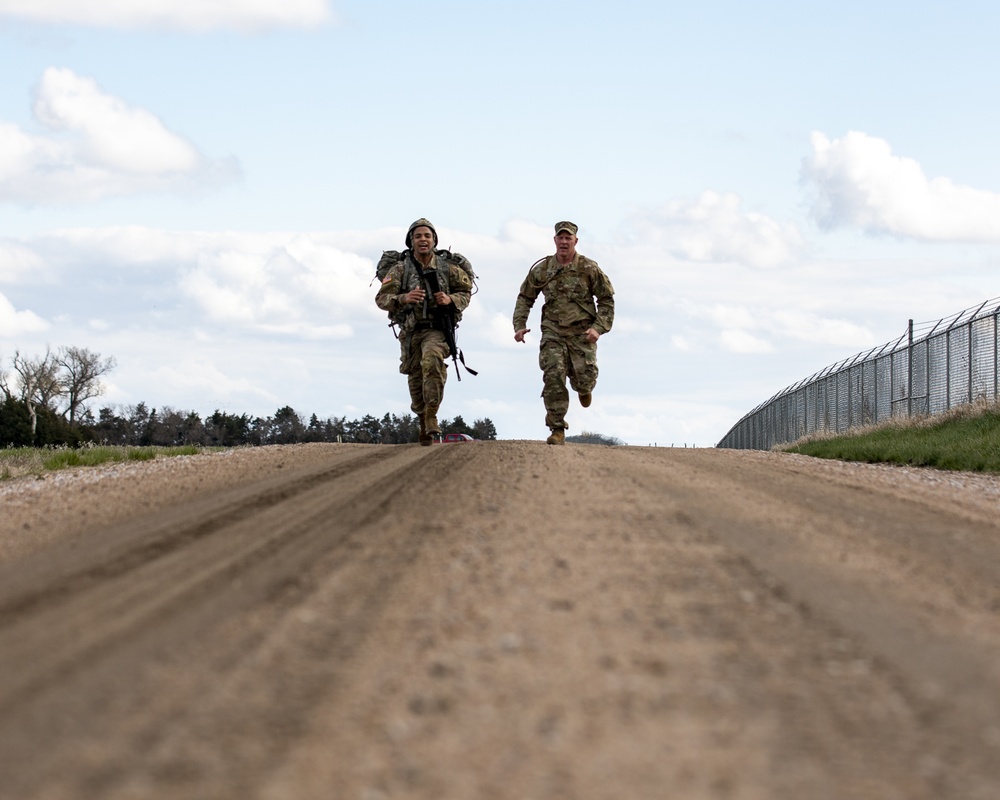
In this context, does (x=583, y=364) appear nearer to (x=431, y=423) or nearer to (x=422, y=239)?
(x=431, y=423)

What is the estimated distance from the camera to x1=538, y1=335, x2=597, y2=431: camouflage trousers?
15.6m

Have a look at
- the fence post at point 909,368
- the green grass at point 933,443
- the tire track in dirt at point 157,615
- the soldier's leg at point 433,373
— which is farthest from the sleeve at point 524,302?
the fence post at point 909,368

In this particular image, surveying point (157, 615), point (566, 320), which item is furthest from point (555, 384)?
point (157, 615)

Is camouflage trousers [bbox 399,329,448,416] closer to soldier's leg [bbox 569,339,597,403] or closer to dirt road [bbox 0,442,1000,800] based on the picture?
soldier's leg [bbox 569,339,597,403]

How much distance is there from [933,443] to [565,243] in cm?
775

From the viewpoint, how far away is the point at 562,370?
617 inches

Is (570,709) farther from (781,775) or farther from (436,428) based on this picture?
(436,428)

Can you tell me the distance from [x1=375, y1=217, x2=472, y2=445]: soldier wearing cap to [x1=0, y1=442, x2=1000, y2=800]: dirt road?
24.9ft

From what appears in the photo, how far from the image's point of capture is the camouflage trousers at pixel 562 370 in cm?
1565

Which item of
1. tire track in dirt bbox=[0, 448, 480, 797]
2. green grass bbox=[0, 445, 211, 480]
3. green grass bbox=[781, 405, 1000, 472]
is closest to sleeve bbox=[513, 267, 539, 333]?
green grass bbox=[0, 445, 211, 480]

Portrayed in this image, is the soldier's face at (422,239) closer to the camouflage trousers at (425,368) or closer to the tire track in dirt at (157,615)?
the camouflage trousers at (425,368)

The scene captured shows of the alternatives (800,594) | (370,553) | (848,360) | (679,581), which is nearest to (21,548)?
(370,553)

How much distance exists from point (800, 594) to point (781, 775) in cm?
213

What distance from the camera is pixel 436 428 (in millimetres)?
15781
